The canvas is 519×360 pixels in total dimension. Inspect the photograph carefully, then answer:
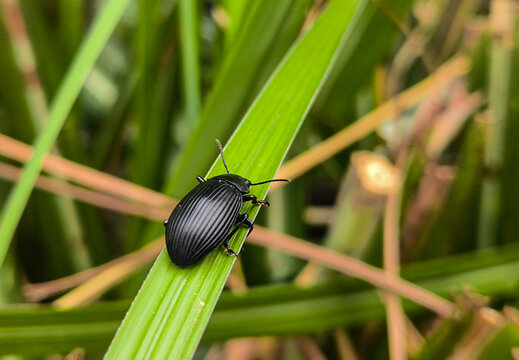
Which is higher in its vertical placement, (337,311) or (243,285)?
(243,285)

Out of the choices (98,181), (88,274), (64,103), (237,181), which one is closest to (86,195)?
(98,181)

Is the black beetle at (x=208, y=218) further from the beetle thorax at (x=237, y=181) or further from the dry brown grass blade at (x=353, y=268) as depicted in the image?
the dry brown grass blade at (x=353, y=268)

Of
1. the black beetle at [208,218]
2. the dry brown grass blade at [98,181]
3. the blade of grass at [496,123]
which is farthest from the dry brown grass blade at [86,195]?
the blade of grass at [496,123]

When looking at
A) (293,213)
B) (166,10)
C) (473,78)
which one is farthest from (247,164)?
(473,78)

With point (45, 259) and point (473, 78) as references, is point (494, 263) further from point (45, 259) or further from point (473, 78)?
point (45, 259)

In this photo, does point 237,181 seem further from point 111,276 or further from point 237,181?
point 111,276

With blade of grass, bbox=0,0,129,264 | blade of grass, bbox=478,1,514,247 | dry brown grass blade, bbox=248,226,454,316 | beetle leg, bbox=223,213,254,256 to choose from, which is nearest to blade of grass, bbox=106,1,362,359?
beetle leg, bbox=223,213,254,256
